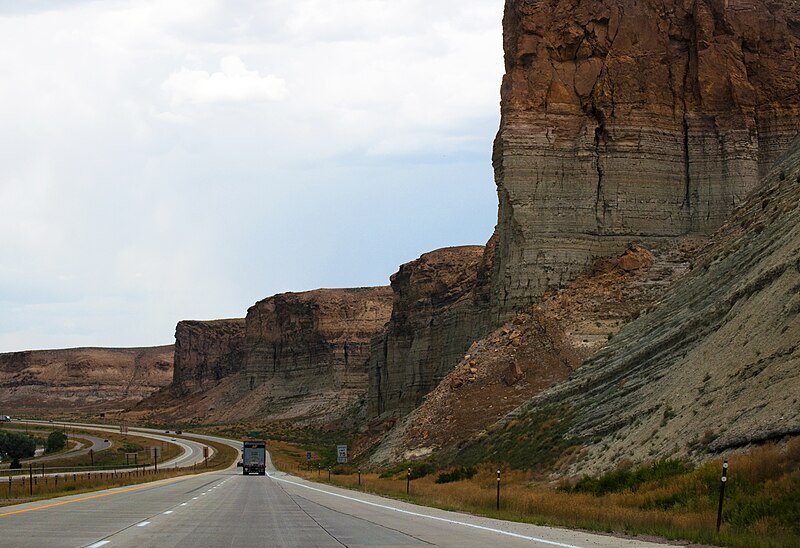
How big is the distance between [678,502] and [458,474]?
886 inches

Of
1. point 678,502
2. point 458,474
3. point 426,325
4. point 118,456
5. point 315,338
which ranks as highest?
point 315,338

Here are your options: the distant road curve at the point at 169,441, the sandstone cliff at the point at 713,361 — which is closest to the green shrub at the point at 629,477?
the sandstone cliff at the point at 713,361

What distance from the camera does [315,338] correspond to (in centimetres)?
16125

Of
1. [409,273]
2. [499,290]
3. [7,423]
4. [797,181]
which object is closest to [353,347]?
[409,273]

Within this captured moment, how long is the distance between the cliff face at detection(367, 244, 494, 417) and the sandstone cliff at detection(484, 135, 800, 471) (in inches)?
1318

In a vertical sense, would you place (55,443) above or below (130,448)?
above

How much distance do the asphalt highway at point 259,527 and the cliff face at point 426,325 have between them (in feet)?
168

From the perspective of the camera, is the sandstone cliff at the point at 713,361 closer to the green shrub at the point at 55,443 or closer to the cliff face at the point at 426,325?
the cliff face at the point at 426,325

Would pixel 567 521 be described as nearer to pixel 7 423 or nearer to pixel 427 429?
pixel 427 429

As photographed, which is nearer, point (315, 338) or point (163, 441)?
point (163, 441)

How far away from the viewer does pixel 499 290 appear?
5938 centimetres

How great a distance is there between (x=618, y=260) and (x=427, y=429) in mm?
13700

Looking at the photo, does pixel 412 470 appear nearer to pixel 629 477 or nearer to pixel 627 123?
pixel 627 123

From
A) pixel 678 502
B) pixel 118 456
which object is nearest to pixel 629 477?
pixel 678 502
